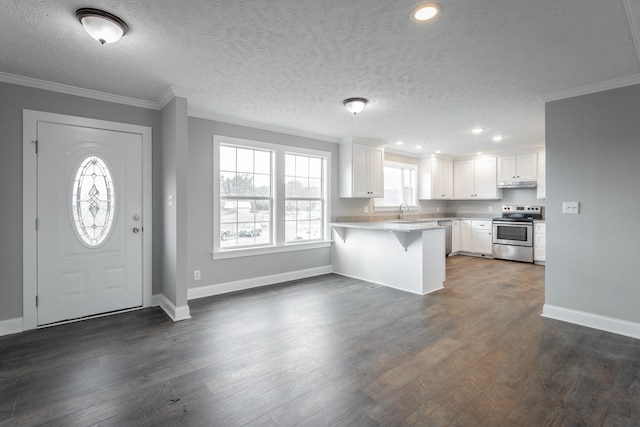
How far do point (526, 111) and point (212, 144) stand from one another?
13.7ft

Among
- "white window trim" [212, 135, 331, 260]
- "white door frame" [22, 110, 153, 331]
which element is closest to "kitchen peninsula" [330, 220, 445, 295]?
"white window trim" [212, 135, 331, 260]

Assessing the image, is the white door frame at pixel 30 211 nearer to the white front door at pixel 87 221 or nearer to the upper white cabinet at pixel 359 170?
the white front door at pixel 87 221

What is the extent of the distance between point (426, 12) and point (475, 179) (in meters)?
6.44

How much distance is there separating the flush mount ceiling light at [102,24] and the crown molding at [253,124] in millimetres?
1931

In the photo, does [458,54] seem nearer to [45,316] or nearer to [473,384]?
[473,384]

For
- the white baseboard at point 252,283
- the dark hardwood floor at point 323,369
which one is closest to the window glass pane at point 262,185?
the white baseboard at point 252,283

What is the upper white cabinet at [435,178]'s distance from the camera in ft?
24.5

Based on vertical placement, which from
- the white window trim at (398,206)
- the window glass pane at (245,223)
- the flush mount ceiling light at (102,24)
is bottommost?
the window glass pane at (245,223)

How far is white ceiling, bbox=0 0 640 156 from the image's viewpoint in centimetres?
200

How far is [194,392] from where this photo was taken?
2.12 m

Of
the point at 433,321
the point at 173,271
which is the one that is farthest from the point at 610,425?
the point at 173,271

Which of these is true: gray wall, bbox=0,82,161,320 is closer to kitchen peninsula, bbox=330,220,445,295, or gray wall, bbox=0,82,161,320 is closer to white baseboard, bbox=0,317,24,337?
white baseboard, bbox=0,317,24,337

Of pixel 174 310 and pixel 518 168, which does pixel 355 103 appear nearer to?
pixel 174 310

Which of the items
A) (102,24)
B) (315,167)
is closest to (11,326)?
(102,24)
